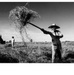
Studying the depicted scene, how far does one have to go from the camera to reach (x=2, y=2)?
3.25 m

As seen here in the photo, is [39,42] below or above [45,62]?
above

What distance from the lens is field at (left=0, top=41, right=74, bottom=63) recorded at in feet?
10.5

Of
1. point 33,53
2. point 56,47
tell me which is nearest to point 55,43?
point 56,47

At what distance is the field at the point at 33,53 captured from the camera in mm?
3201

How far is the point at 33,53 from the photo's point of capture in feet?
10.7

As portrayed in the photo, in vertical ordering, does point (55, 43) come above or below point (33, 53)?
above

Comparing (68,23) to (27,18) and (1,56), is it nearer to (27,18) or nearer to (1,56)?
(27,18)

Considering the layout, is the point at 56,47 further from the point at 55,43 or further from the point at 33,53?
the point at 33,53

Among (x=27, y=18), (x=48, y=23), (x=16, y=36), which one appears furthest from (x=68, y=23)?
(x=16, y=36)

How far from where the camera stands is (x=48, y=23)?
10.7 feet

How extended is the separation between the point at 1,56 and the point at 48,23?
1.14m

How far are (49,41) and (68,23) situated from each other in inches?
21.1

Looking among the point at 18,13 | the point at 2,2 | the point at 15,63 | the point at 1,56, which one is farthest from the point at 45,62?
the point at 2,2

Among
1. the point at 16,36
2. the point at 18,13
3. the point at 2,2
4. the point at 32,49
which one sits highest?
the point at 2,2
